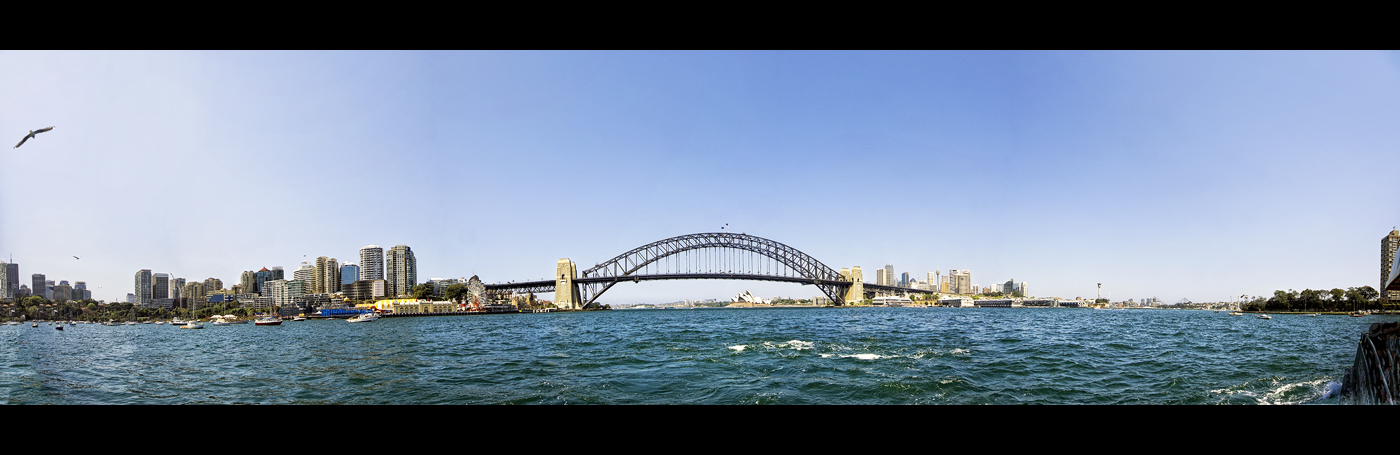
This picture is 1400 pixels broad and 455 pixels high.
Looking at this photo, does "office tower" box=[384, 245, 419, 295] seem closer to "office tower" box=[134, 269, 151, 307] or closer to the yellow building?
the yellow building

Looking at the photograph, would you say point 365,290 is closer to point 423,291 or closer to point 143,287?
point 423,291

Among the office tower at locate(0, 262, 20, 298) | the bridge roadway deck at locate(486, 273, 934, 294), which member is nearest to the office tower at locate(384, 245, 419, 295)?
the bridge roadway deck at locate(486, 273, 934, 294)

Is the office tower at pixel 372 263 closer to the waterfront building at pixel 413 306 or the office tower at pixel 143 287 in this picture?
the waterfront building at pixel 413 306

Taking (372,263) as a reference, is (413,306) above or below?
below

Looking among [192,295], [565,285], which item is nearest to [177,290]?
[192,295]
